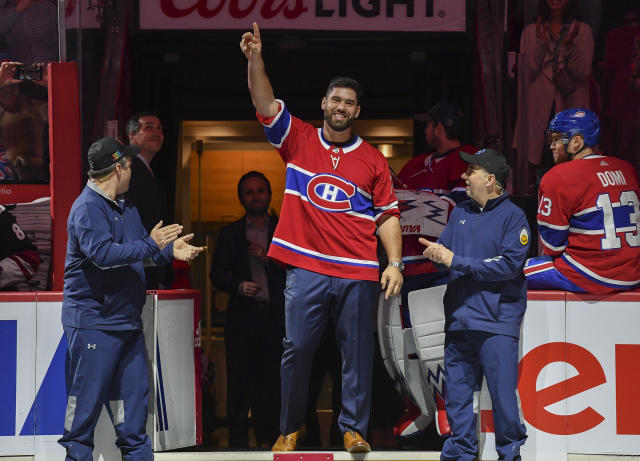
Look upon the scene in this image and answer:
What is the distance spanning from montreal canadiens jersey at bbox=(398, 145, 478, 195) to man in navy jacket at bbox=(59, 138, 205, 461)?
5.49ft

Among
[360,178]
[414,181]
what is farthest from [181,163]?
[360,178]

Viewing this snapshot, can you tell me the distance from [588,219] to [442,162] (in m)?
0.97

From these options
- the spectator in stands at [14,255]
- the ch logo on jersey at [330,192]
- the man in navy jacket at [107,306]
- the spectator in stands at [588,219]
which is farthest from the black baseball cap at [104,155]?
the spectator in stands at [588,219]

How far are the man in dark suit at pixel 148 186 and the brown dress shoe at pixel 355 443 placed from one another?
1783mm

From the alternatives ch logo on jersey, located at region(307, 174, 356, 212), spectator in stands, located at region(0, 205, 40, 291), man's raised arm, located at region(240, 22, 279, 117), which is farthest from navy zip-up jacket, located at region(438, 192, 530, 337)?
spectator in stands, located at region(0, 205, 40, 291)

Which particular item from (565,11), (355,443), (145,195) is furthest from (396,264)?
(565,11)

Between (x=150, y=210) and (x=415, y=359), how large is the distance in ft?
6.13

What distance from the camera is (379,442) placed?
663cm

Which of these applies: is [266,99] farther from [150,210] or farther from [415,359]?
[415,359]

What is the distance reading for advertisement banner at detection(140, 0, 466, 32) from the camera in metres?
7.22

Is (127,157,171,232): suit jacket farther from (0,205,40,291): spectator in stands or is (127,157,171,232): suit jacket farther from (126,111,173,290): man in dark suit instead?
Result: (0,205,40,291): spectator in stands

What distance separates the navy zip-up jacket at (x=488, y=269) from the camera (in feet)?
16.7

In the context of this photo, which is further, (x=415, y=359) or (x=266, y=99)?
(x=415, y=359)

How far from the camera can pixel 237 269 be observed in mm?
6465
